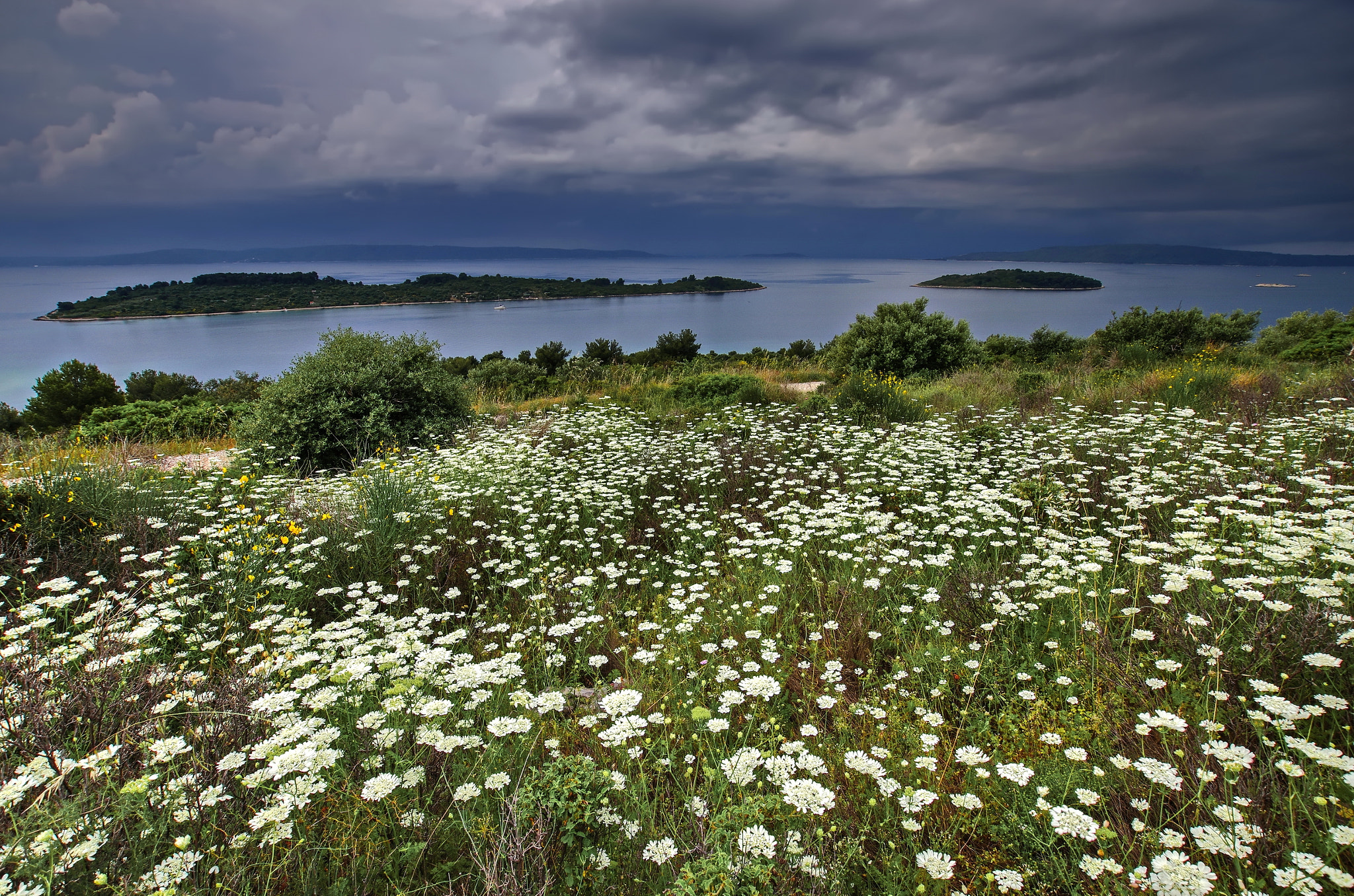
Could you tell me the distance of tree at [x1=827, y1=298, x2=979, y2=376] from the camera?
18328mm

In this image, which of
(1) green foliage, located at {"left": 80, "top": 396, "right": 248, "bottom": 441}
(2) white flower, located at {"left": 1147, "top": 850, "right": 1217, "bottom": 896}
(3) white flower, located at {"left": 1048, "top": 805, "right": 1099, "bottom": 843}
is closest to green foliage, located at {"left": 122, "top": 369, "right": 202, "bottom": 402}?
(1) green foliage, located at {"left": 80, "top": 396, "right": 248, "bottom": 441}

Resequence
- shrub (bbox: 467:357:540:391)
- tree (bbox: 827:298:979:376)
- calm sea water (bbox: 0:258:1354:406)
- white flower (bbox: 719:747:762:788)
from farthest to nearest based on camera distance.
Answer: calm sea water (bbox: 0:258:1354:406)
shrub (bbox: 467:357:540:391)
tree (bbox: 827:298:979:376)
white flower (bbox: 719:747:762:788)

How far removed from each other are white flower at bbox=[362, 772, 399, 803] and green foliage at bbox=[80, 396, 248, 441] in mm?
15061

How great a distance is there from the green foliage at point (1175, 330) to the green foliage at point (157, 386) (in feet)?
126

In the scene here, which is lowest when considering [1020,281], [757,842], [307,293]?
[757,842]

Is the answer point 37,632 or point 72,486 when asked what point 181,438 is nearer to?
point 72,486

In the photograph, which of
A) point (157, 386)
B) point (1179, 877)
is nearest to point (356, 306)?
point (157, 386)

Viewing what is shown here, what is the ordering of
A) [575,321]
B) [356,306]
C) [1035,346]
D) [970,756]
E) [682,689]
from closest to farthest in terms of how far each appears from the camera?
[970,756], [682,689], [1035,346], [575,321], [356,306]

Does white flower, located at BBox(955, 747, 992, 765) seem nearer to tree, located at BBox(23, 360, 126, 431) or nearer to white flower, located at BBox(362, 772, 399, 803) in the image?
white flower, located at BBox(362, 772, 399, 803)

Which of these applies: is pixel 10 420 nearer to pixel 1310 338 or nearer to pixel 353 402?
pixel 353 402

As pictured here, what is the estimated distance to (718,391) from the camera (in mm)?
13578

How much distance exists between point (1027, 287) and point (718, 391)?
333 ft

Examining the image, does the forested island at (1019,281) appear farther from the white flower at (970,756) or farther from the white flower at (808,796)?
the white flower at (808,796)

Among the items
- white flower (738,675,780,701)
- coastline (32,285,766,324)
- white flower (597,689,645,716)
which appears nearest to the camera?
white flower (597,689,645,716)
